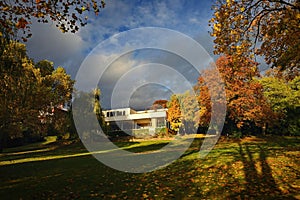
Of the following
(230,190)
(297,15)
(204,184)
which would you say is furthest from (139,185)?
(297,15)

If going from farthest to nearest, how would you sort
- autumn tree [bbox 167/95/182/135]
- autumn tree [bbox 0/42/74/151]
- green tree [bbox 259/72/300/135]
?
autumn tree [bbox 167/95/182/135], green tree [bbox 259/72/300/135], autumn tree [bbox 0/42/74/151]

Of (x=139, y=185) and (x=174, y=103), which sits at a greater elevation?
(x=174, y=103)

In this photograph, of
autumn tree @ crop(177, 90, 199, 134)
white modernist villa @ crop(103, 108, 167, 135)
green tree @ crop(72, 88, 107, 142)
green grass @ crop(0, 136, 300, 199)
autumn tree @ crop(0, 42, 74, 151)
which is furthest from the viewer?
white modernist villa @ crop(103, 108, 167, 135)

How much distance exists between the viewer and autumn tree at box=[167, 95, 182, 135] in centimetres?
3922

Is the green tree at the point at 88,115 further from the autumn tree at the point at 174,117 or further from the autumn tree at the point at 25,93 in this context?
the autumn tree at the point at 174,117

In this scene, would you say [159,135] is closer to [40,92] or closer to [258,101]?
[258,101]

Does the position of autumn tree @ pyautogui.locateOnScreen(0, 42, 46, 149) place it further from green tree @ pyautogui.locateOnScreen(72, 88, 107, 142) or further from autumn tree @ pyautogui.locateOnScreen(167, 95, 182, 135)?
autumn tree @ pyautogui.locateOnScreen(167, 95, 182, 135)

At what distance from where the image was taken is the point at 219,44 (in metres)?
9.13

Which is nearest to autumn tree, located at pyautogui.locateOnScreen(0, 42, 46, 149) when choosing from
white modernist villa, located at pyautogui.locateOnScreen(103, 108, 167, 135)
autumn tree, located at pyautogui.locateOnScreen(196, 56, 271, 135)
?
autumn tree, located at pyautogui.locateOnScreen(196, 56, 271, 135)

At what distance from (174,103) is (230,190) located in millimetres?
36285

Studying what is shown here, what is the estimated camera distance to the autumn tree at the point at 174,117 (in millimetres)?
39219

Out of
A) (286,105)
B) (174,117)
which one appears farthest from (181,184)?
(174,117)

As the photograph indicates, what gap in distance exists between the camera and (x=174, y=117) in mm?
40125

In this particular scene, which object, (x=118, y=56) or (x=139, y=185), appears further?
(x=118, y=56)
